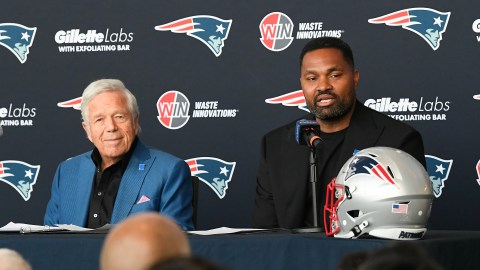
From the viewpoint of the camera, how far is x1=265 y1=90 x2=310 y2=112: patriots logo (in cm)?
495

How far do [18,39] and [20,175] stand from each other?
0.78m

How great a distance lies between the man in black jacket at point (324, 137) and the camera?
12.3 feet

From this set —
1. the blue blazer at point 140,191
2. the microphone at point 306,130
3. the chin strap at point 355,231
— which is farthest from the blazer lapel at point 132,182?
the chin strap at point 355,231

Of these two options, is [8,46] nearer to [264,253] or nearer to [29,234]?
[29,234]

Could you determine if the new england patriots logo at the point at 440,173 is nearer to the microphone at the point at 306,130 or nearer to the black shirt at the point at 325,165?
the black shirt at the point at 325,165

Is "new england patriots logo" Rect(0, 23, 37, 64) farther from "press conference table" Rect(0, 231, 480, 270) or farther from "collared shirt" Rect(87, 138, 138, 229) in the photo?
"press conference table" Rect(0, 231, 480, 270)

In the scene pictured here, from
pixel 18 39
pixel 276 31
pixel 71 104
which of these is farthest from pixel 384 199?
pixel 18 39

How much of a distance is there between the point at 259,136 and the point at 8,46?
1.60 m

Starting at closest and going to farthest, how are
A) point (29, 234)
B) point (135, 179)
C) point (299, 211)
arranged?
point (29, 234) < point (299, 211) < point (135, 179)

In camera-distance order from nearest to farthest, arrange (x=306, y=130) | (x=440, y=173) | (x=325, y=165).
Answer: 1. (x=306, y=130)
2. (x=325, y=165)
3. (x=440, y=173)

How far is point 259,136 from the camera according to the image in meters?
5.03

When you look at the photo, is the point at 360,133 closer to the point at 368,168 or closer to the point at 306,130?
the point at 306,130

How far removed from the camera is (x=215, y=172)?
16.8 ft

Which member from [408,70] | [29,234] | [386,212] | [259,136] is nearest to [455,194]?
[408,70]
